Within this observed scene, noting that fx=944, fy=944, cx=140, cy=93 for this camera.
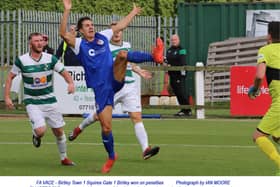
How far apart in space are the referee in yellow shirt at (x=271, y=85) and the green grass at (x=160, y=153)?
2.29 ft

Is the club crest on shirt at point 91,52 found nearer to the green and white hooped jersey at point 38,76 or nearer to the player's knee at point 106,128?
the player's knee at point 106,128

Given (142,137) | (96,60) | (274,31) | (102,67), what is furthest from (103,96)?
(274,31)

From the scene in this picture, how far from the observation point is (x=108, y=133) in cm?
1337

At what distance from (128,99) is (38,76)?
2061 millimetres

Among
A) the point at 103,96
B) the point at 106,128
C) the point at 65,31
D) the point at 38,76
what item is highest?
the point at 65,31

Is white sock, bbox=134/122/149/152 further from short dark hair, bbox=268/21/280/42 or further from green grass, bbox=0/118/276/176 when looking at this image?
short dark hair, bbox=268/21/280/42

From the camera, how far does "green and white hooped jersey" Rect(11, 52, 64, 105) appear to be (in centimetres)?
1466

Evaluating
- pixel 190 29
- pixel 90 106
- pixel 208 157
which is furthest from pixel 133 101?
pixel 190 29

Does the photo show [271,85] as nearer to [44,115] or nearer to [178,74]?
[44,115]

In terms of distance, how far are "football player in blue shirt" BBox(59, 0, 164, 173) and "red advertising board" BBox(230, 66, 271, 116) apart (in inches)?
453

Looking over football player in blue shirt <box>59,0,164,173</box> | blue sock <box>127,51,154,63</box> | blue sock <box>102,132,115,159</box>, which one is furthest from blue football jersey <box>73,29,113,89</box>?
blue sock <box>102,132,115,159</box>

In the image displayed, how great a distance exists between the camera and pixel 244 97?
24969 mm

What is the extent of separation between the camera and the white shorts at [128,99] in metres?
16.1
